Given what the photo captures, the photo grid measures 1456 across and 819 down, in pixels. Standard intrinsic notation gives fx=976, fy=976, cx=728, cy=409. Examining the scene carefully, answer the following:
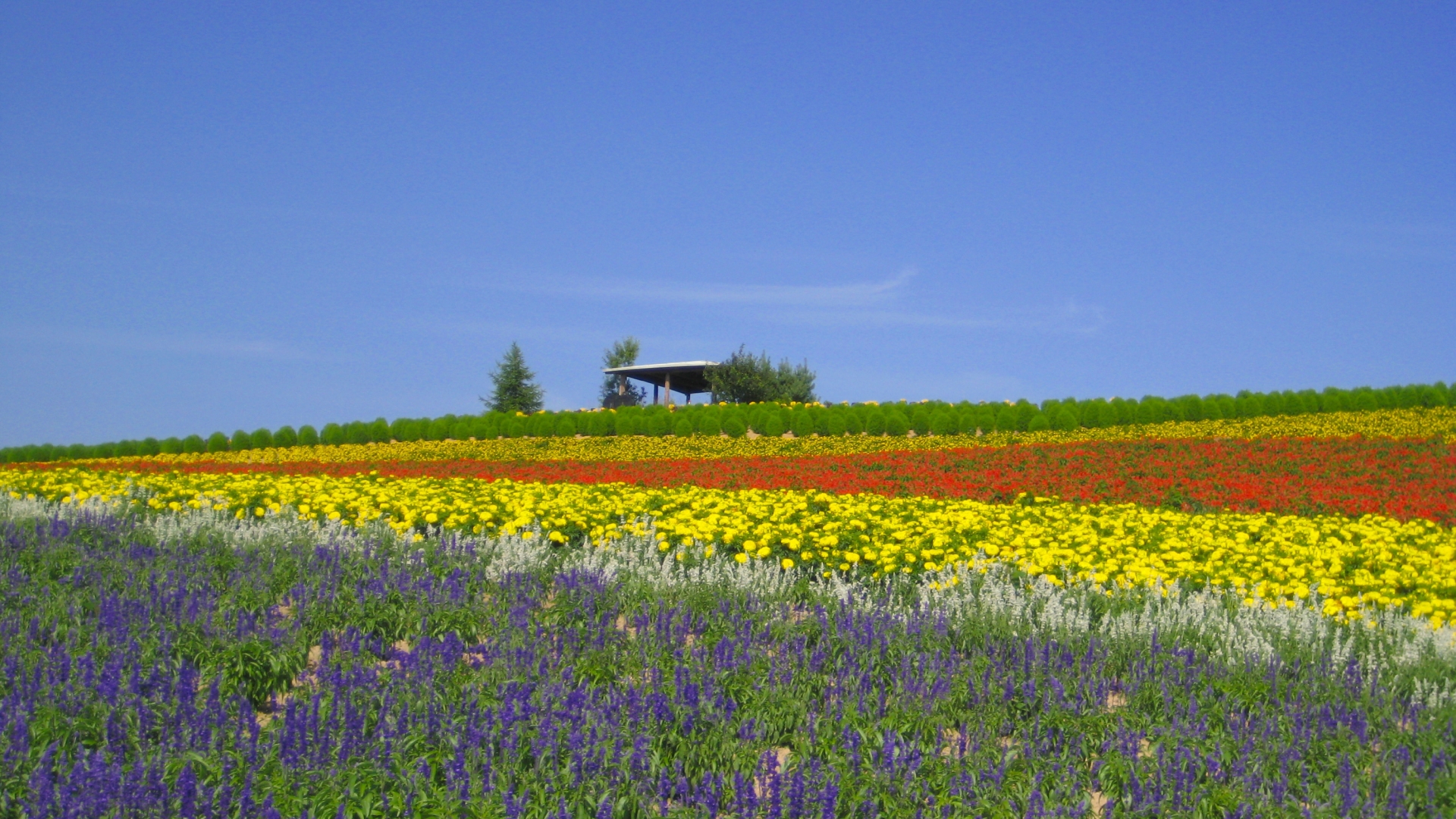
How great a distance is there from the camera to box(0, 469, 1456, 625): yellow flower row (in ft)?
25.8

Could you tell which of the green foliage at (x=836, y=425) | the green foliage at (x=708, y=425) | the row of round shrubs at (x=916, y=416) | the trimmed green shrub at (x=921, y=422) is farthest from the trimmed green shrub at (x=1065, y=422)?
the green foliage at (x=708, y=425)

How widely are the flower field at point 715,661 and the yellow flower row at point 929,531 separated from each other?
0.06 meters

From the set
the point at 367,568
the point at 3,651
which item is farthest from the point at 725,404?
the point at 3,651

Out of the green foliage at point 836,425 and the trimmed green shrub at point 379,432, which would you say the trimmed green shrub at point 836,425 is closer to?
the green foliage at point 836,425

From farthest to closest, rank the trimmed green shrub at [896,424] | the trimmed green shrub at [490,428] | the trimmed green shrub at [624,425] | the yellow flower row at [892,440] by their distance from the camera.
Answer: the trimmed green shrub at [490,428] < the trimmed green shrub at [624,425] < the trimmed green shrub at [896,424] < the yellow flower row at [892,440]

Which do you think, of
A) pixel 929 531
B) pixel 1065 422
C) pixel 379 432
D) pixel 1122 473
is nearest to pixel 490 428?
pixel 379 432

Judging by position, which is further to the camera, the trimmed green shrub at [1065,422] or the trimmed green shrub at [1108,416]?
the trimmed green shrub at [1108,416]

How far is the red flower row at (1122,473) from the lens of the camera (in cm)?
1372

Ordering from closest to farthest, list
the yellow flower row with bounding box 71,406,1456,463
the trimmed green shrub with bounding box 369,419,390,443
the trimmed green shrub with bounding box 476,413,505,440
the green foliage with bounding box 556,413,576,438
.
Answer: the yellow flower row with bounding box 71,406,1456,463 → the green foliage with bounding box 556,413,576,438 → the trimmed green shrub with bounding box 476,413,505,440 → the trimmed green shrub with bounding box 369,419,390,443

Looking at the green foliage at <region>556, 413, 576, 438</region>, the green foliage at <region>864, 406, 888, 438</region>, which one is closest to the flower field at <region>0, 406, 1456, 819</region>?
the green foliage at <region>864, 406, 888, 438</region>

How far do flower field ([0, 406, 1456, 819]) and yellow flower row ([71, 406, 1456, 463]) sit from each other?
1447 cm

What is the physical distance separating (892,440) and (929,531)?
58.0ft

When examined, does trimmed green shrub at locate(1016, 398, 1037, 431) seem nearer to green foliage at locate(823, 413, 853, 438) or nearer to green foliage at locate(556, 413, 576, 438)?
green foliage at locate(823, 413, 853, 438)

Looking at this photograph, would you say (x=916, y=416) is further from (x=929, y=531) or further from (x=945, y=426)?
(x=929, y=531)
